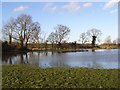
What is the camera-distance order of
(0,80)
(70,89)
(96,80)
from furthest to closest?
(0,80) → (96,80) → (70,89)

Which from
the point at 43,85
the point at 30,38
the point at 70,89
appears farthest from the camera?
the point at 30,38

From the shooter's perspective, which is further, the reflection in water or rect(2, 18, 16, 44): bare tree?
rect(2, 18, 16, 44): bare tree

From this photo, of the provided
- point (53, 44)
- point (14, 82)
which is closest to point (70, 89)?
point (14, 82)

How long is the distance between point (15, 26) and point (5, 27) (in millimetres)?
2341

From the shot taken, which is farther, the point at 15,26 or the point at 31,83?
the point at 15,26

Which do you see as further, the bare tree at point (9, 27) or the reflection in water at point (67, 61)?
the bare tree at point (9, 27)

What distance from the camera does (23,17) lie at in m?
26.1

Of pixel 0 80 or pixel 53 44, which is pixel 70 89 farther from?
pixel 53 44

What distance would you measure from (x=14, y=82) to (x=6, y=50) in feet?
69.1

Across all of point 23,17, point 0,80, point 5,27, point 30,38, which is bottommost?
point 0,80

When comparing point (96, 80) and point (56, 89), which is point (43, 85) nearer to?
point (56, 89)

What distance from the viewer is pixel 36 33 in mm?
29219

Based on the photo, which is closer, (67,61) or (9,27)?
(67,61)

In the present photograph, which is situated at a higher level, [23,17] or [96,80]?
[23,17]
